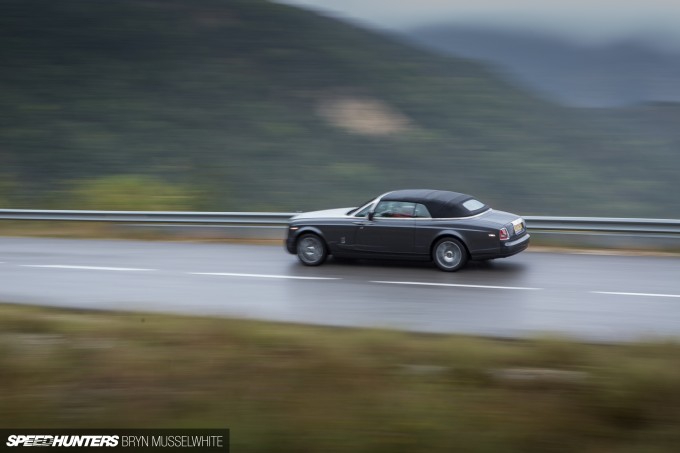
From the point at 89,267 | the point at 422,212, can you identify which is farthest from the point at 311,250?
the point at 89,267

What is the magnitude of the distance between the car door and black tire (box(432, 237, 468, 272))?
1.44ft

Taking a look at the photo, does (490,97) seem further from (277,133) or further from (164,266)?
(164,266)

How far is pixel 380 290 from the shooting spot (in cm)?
1114

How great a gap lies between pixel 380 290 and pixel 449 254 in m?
1.94

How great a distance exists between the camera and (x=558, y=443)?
204 inches

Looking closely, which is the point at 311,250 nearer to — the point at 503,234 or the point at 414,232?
the point at 414,232

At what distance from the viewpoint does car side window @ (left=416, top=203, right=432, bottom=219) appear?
41.9 ft

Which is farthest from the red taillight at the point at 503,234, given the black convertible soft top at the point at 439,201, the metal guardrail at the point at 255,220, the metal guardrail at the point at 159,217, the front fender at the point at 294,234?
the metal guardrail at the point at 159,217

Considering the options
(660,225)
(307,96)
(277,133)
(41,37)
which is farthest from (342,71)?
(660,225)

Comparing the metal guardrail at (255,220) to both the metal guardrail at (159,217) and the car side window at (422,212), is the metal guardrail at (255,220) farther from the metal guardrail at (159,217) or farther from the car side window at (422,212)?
the car side window at (422,212)

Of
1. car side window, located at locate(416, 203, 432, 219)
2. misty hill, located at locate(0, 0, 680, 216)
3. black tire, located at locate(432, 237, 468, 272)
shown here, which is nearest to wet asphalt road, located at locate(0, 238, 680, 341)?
black tire, located at locate(432, 237, 468, 272)

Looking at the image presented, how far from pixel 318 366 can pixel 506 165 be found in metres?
22.0

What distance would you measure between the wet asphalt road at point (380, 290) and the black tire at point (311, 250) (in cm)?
21

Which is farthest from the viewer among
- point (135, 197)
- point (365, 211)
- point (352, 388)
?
point (135, 197)
